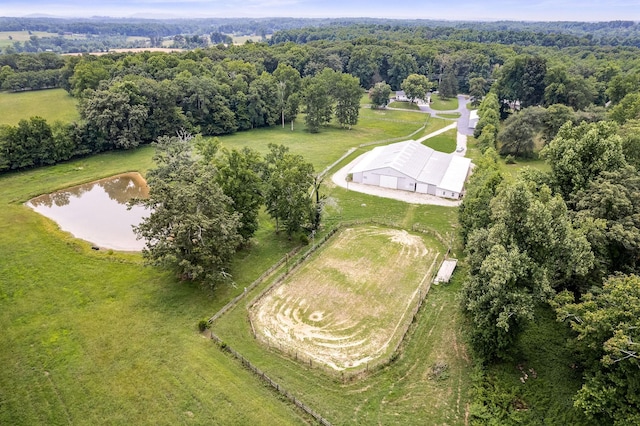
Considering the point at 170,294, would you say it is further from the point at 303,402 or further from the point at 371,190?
the point at 371,190

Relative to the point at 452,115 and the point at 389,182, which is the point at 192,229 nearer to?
the point at 389,182

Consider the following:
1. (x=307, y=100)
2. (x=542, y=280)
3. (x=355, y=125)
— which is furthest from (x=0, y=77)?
(x=542, y=280)

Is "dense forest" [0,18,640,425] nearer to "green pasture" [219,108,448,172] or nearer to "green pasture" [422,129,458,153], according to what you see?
"green pasture" [219,108,448,172]

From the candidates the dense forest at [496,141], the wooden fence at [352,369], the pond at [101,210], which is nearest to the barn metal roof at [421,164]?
the dense forest at [496,141]

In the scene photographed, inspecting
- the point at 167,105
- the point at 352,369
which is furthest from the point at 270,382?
the point at 167,105

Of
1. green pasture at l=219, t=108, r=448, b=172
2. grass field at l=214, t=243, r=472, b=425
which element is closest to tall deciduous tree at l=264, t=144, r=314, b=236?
grass field at l=214, t=243, r=472, b=425

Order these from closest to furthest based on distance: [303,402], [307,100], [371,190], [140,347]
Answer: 1. [303,402]
2. [140,347]
3. [371,190]
4. [307,100]
